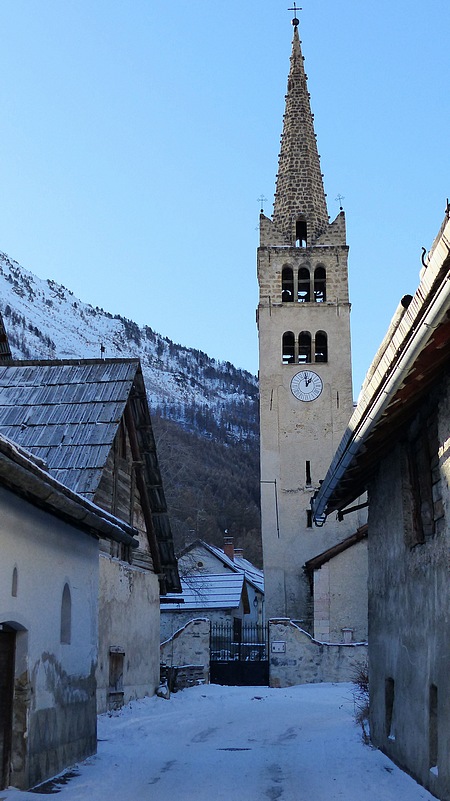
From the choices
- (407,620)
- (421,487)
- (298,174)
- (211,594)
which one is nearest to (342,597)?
(211,594)

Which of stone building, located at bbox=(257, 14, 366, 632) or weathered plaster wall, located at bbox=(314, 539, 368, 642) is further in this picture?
stone building, located at bbox=(257, 14, 366, 632)

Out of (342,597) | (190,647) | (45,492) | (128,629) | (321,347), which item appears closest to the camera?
(45,492)

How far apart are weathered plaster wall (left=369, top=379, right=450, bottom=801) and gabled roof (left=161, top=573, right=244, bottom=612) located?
29.7 metres

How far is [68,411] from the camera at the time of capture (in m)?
19.2

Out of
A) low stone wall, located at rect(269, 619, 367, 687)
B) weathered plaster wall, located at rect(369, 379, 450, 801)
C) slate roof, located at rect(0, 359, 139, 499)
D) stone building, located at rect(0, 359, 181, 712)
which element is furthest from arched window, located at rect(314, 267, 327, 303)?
weathered plaster wall, located at rect(369, 379, 450, 801)

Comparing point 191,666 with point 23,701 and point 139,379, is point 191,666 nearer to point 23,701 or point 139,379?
point 139,379

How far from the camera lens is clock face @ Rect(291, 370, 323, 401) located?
150 ft

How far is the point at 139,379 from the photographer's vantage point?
824 inches

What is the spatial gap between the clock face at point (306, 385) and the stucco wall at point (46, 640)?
1268 inches

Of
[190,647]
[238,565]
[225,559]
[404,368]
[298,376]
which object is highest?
[298,376]

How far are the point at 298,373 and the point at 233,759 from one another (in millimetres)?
32958

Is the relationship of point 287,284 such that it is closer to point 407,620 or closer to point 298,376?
point 298,376

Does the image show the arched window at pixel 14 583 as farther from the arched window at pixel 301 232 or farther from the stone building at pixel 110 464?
the arched window at pixel 301 232

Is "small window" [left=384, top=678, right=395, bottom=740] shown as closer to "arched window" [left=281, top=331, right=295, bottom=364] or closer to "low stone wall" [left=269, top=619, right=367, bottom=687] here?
"low stone wall" [left=269, top=619, right=367, bottom=687]
